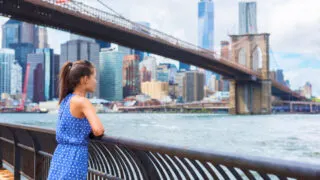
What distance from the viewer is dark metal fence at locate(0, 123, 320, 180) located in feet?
5.55

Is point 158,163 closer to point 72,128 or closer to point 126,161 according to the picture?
point 126,161

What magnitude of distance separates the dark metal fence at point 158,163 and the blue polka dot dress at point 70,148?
24 centimetres

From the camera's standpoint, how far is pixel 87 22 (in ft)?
126

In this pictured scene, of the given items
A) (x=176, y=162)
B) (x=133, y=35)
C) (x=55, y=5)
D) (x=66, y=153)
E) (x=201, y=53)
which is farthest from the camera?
(x=201, y=53)

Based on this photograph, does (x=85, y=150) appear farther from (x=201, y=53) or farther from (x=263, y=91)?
(x=263, y=91)

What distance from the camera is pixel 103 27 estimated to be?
1569 inches

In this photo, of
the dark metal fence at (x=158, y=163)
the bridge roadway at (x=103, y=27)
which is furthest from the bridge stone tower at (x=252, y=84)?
the dark metal fence at (x=158, y=163)

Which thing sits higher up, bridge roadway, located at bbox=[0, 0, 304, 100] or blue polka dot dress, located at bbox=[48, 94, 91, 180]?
bridge roadway, located at bbox=[0, 0, 304, 100]

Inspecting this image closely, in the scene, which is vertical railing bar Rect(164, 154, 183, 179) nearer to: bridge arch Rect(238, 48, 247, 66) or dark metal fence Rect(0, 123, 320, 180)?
dark metal fence Rect(0, 123, 320, 180)

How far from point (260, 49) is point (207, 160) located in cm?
8358

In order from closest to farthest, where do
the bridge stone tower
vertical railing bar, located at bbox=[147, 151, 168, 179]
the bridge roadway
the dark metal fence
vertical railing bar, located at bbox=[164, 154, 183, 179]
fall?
the dark metal fence → vertical railing bar, located at bbox=[164, 154, 183, 179] → vertical railing bar, located at bbox=[147, 151, 168, 179] → the bridge roadway → the bridge stone tower

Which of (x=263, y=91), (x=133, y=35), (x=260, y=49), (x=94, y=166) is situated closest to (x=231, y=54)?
(x=260, y=49)

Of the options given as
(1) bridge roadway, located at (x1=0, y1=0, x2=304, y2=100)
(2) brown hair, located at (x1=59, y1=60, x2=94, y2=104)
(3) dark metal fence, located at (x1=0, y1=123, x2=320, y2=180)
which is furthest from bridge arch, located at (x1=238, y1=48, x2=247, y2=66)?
(2) brown hair, located at (x1=59, y1=60, x2=94, y2=104)

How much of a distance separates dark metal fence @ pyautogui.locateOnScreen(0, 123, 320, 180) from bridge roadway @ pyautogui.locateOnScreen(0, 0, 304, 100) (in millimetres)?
30150
